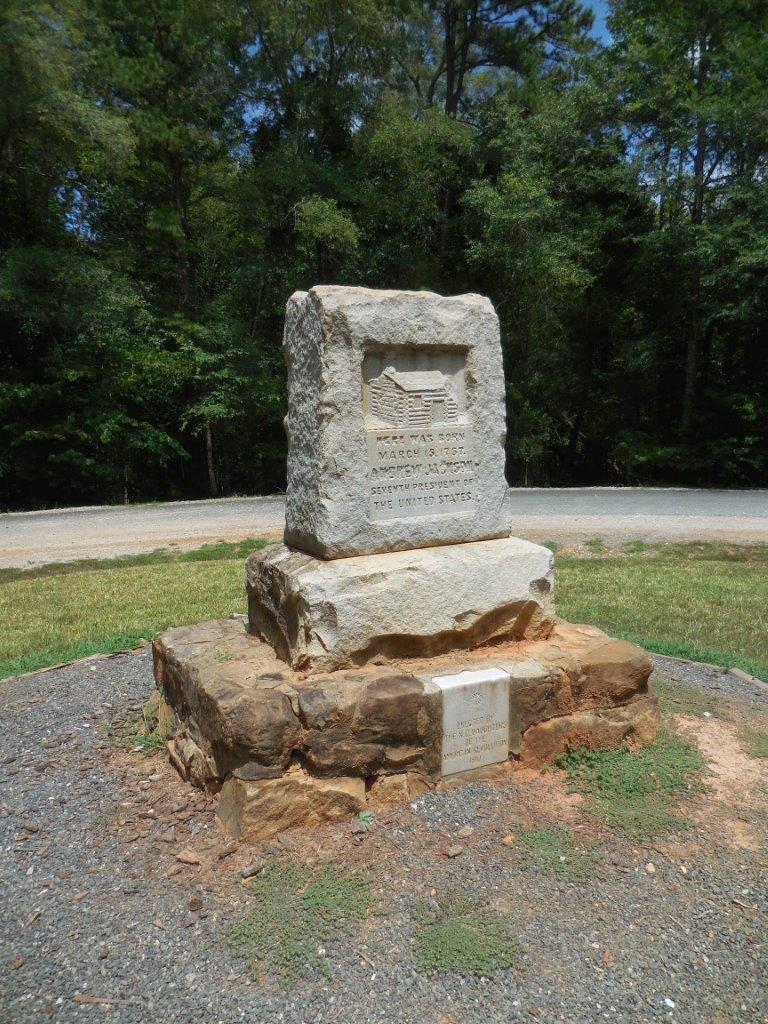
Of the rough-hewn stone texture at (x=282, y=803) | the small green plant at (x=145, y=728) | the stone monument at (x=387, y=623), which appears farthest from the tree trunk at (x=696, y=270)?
the rough-hewn stone texture at (x=282, y=803)

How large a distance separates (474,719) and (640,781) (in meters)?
0.82

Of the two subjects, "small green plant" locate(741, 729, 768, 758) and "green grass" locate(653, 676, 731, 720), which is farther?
"green grass" locate(653, 676, 731, 720)

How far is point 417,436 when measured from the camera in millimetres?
3984

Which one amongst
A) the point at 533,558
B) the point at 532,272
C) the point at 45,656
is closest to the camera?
the point at 533,558

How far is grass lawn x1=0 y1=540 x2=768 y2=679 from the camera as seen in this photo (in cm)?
585

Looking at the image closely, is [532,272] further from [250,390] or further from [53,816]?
[53,816]

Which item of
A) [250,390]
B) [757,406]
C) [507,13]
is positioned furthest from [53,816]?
[507,13]

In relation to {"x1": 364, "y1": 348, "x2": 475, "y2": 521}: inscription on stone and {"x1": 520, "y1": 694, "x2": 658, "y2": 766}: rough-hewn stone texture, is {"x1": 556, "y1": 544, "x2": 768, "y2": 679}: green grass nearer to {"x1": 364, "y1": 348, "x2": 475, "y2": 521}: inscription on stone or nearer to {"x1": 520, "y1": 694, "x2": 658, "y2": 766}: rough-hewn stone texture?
{"x1": 520, "y1": 694, "x2": 658, "y2": 766}: rough-hewn stone texture

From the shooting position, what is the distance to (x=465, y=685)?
3.48 metres

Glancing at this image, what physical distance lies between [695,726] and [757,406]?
1353cm

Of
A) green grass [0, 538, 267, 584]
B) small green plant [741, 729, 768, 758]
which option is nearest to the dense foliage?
green grass [0, 538, 267, 584]

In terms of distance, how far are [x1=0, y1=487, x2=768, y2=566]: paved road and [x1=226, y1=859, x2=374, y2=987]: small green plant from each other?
7047 millimetres

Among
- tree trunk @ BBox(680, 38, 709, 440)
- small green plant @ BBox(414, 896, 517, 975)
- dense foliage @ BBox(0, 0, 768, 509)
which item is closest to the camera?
small green plant @ BBox(414, 896, 517, 975)

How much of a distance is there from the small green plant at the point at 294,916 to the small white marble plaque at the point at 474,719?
782 mm
